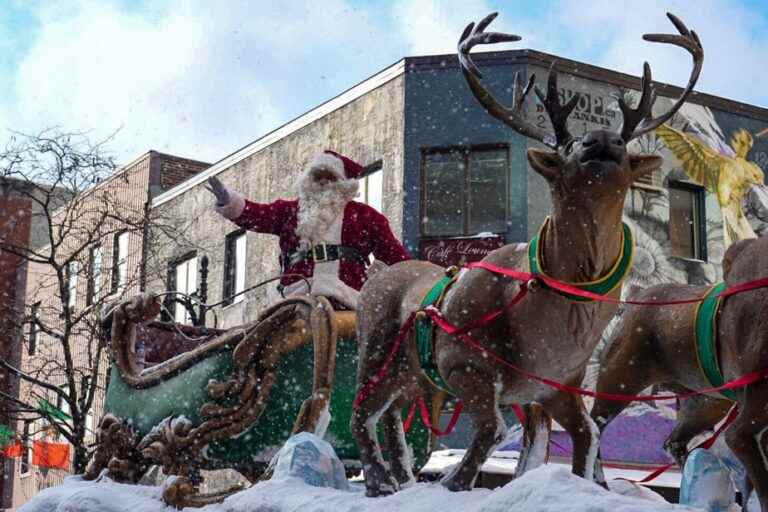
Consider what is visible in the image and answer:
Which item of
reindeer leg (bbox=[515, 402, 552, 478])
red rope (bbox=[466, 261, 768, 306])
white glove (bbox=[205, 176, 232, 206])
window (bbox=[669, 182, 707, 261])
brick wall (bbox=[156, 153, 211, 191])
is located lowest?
reindeer leg (bbox=[515, 402, 552, 478])

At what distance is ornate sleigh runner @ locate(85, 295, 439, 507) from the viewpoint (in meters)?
5.65

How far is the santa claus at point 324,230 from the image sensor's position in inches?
243

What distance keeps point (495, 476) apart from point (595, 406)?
5.13 m

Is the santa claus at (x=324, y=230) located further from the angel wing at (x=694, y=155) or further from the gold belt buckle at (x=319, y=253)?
the angel wing at (x=694, y=155)

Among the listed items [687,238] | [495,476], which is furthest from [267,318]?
[687,238]

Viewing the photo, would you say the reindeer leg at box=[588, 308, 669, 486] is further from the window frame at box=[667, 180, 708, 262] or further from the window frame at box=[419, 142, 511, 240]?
the window frame at box=[667, 180, 708, 262]

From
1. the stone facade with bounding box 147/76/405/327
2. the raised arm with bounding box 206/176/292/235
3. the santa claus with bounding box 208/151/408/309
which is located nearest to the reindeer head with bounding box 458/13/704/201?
the santa claus with bounding box 208/151/408/309

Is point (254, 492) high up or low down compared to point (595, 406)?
down

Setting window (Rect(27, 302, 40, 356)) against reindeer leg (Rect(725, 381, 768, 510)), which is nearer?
reindeer leg (Rect(725, 381, 768, 510))

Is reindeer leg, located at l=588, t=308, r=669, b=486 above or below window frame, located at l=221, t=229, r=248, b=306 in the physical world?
below

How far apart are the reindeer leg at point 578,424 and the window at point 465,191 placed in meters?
12.1

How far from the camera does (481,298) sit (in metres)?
4.13

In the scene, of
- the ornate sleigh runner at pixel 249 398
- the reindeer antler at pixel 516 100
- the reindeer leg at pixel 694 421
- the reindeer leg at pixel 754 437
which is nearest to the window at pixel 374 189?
the ornate sleigh runner at pixel 249 398

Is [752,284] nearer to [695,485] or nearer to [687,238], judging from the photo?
[695,485]
